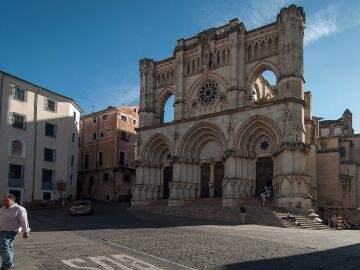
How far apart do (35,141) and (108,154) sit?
15032 millimetres

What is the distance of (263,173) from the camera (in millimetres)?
38812

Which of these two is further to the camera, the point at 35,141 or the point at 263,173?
the point at 35,141

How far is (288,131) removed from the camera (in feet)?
113

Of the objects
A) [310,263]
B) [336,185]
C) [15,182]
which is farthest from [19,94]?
[310,263]

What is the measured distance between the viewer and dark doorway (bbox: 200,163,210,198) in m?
43.0

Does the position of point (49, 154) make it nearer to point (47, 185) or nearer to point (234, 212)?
point (47, 185)

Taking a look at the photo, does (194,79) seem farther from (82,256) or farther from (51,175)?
(82,256)

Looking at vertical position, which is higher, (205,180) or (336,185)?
(205,180)

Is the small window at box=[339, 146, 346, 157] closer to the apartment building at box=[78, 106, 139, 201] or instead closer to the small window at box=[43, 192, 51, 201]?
the apartment building at box=[78, 106, 139, 201]

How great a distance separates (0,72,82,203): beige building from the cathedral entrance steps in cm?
1140

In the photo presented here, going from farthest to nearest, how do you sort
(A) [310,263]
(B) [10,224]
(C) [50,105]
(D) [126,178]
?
(D) [126,178] → (C) [50,105] → (A) [310,263] → (B) [10,224]

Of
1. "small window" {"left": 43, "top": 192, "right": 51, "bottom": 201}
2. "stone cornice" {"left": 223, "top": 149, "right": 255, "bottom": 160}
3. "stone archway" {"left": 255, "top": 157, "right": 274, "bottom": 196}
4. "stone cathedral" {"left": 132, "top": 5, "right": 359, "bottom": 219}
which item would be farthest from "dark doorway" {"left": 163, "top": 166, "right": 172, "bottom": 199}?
"small window" {"left": 43, "top": 192, "right": 51, "bottom": 201}

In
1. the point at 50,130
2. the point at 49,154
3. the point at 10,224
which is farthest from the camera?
the point at 50,130

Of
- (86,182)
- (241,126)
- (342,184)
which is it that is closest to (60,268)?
(241,126)
